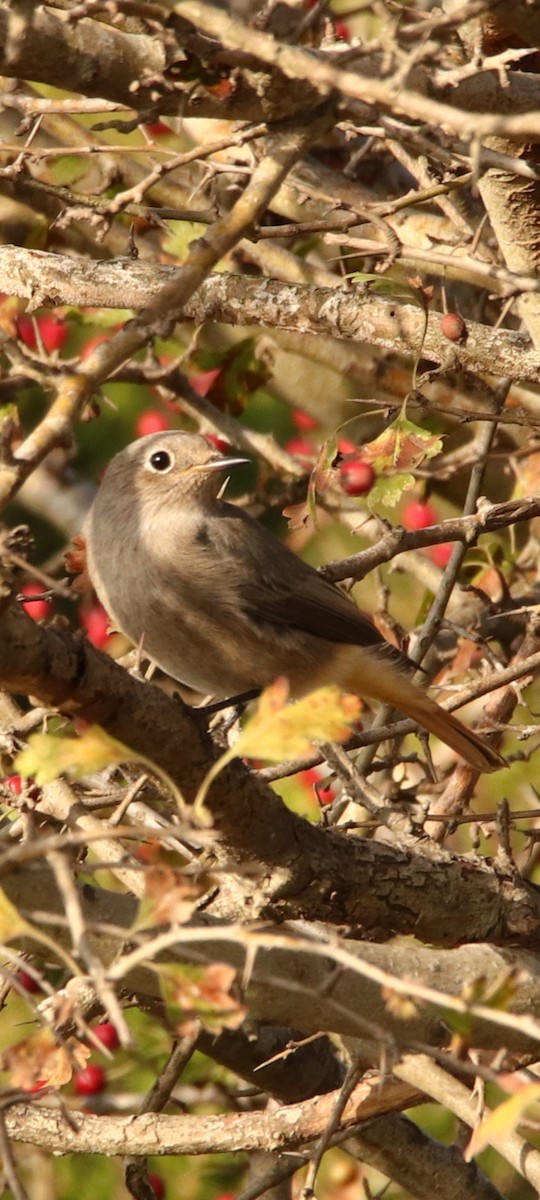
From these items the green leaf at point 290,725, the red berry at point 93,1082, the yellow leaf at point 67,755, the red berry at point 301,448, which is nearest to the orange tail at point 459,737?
the red berry at point 93,1082

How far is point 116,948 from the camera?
2984 mm

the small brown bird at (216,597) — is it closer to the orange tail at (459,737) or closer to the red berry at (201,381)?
the orange tail at (459,737)

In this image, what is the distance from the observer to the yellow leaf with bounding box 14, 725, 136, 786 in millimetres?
2146

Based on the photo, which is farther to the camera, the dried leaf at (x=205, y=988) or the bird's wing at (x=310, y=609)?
the bird's wing at (x=310, y=609)

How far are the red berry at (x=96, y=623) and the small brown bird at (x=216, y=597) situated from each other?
0.64 meters

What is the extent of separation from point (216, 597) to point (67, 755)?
234 centimetres

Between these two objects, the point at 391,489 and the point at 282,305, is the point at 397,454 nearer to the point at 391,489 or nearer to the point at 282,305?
the point at 391,489

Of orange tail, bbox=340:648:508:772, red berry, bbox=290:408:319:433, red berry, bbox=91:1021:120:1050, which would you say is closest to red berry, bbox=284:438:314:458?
red berry, bbox=290:408:319:433

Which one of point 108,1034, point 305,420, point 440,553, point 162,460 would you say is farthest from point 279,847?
point 305,420

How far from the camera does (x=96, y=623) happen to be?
207 inches

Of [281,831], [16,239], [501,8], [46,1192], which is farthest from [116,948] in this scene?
[16,239]

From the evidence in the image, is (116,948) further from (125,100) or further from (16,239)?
(16,239)

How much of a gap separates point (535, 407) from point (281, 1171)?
9.21ft

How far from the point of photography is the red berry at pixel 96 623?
5258 mm
